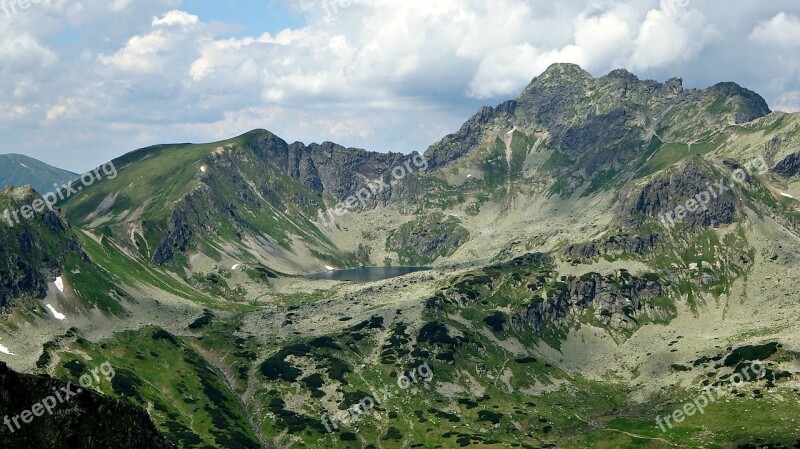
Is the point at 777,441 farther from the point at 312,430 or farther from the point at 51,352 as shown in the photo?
the point at 51,352

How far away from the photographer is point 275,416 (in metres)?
196

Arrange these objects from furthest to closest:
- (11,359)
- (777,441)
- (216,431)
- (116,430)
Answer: (11,359), (216,431), (777,441), (116,430)

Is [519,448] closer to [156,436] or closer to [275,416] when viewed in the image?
[275,416]

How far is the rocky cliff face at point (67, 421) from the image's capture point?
71.2m

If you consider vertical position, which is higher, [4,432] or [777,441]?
[4,432]

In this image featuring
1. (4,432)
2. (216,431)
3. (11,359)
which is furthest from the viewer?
(11,359)

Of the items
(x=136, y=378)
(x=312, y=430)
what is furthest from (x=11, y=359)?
(x=312, y=430)

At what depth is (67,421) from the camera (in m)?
74.6

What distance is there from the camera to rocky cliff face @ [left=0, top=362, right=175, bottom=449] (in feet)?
234

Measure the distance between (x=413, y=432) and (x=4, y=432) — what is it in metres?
132

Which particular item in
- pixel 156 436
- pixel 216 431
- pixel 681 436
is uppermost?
pixel 156 436

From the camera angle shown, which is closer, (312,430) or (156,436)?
(156,436)

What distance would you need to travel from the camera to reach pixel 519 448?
17175 cm

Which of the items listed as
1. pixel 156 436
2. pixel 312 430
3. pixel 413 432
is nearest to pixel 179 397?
pixel 312 430
